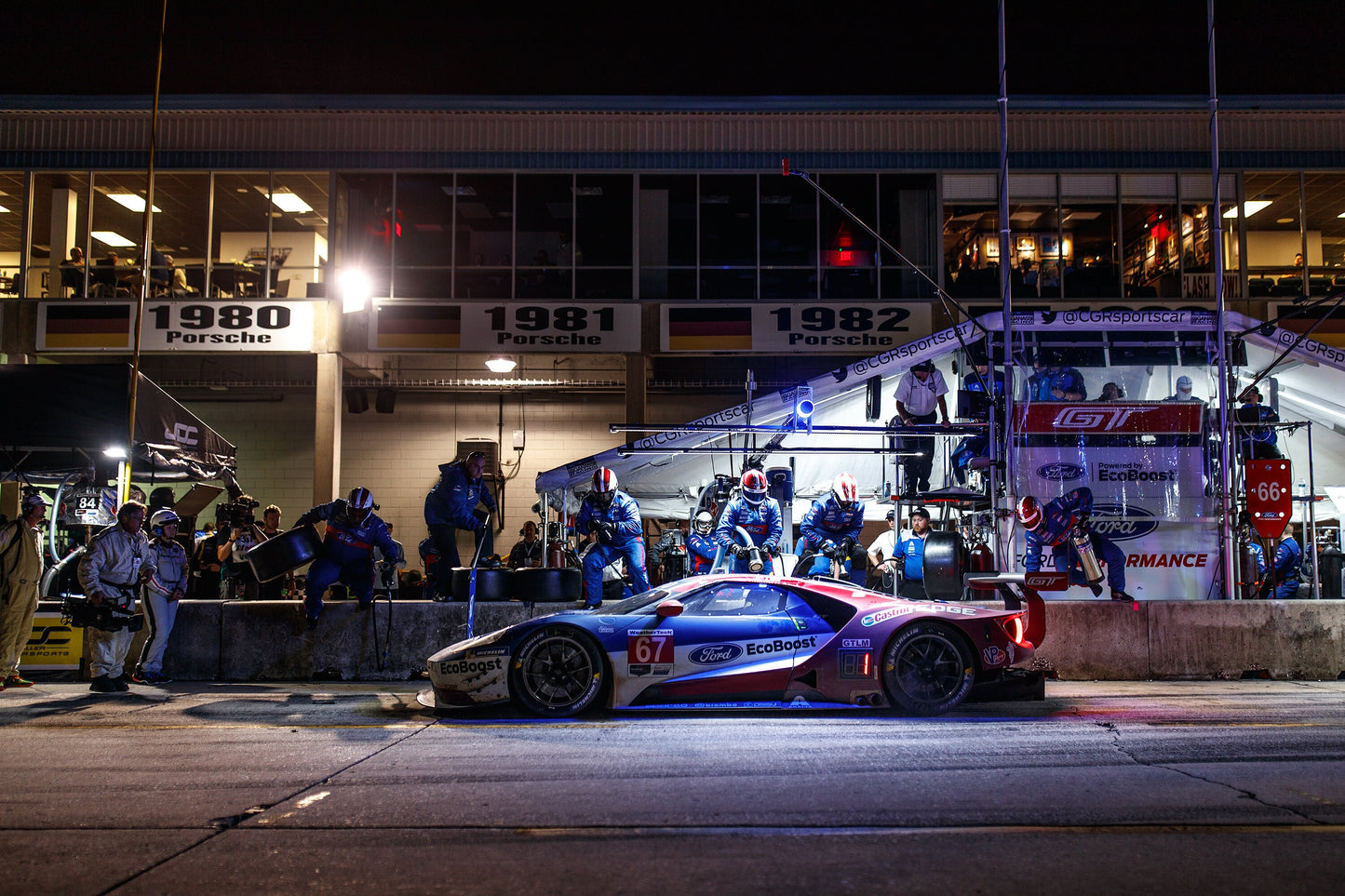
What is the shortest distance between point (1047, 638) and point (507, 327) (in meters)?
14.5

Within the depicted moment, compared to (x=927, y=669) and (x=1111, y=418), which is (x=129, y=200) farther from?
(x=927, y=669)

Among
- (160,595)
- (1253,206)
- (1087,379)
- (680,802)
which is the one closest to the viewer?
(680,802)

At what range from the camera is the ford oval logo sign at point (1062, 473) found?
44.5 feet

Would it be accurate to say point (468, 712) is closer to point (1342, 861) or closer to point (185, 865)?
point (185, 865)

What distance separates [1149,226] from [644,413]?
11783mm

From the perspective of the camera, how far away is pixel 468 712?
8.06m

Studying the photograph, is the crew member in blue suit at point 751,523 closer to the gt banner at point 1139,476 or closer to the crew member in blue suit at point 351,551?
the gt banner at point 1139,476

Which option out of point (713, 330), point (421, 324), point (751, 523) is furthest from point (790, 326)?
point (751, 523)

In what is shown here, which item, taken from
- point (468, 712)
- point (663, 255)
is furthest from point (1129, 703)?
point (663, 255)

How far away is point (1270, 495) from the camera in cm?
1235

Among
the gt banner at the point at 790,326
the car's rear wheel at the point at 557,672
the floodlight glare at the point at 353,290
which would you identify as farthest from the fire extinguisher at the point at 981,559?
the floodlight glare at the point at 353,290

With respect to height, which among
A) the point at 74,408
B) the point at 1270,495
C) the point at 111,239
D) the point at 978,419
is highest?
the point at 111,239

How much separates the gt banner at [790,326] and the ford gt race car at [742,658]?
1431 centimetres

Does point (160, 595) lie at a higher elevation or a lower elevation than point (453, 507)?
lower
